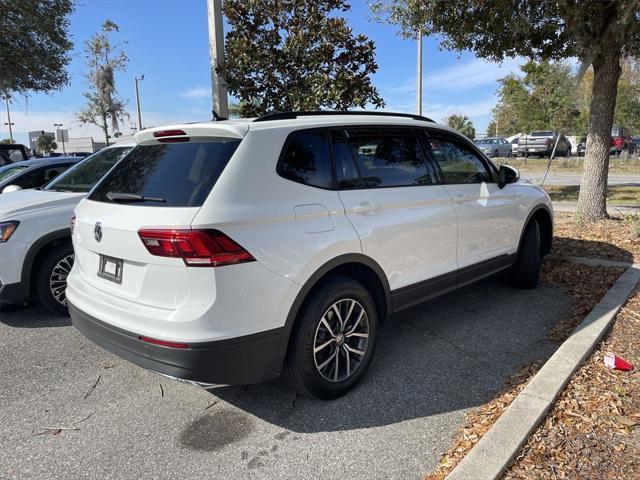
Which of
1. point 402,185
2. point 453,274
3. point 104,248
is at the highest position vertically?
point 402,185

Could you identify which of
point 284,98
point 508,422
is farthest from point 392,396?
point 284,98

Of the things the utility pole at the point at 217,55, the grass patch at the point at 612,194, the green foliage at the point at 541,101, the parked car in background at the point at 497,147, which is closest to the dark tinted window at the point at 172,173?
the utility pole at the point at 217,55

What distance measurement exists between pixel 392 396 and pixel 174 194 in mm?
1909

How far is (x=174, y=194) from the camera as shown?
2701mm

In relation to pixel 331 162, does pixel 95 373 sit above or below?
below

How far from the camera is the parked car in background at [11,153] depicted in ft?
40.9

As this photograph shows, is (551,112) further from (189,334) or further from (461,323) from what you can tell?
(189,334)

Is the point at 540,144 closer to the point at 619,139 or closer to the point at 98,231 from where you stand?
the point at 619,139

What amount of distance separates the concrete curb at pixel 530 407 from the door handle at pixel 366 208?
4.80 feet

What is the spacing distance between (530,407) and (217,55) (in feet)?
19.5

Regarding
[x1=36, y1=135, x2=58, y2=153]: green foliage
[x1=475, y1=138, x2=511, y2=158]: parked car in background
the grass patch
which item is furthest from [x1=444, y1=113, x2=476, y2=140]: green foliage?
[x1=36, y1=135, x2=58, y2=153]: green foliage

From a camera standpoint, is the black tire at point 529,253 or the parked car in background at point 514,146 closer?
the black tire at point 529,253

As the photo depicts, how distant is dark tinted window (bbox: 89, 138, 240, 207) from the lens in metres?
2.65

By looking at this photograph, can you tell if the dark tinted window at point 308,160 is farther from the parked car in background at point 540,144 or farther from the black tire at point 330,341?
the parked car in background at point 540,144
